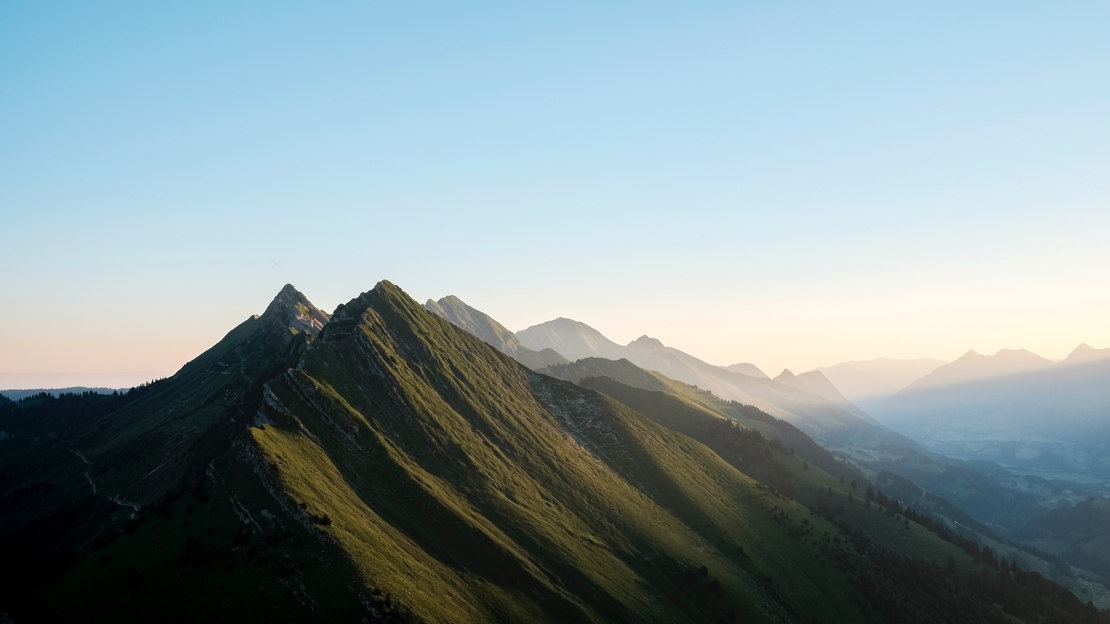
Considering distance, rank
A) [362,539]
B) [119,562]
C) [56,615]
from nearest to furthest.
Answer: [56,615]
[119,562]
[362,539]

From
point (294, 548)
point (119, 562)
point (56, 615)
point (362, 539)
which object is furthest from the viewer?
point (362, 539)

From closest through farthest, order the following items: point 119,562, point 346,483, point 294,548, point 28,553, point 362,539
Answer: point 119,562, point 294,548, point 362,539, point 346,483, point 28,553

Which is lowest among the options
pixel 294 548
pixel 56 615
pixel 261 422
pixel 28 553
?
pixel 28 553

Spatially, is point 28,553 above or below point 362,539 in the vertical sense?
below

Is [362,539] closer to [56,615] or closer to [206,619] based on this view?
[206,619]

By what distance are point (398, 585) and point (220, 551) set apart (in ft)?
101

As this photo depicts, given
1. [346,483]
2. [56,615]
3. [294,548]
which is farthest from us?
[346,483]

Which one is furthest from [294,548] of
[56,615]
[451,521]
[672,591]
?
[672,591]

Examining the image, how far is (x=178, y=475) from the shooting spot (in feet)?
641

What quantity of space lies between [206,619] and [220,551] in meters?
17.5

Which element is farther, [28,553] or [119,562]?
[28,553]

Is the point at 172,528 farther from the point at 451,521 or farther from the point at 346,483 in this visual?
the point at 451,521

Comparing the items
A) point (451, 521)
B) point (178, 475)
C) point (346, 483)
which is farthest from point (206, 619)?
point (178, 475)

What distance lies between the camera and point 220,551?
389 feet
